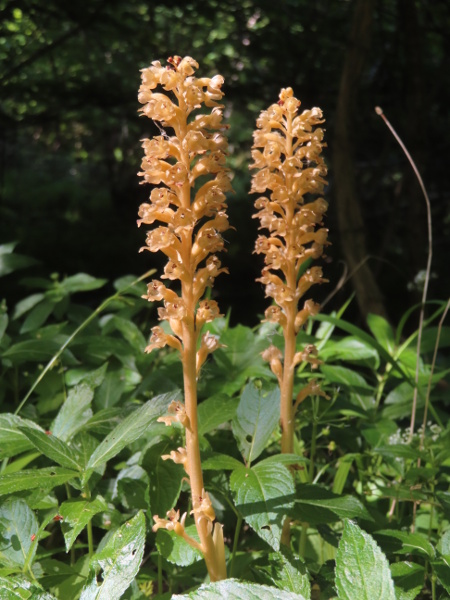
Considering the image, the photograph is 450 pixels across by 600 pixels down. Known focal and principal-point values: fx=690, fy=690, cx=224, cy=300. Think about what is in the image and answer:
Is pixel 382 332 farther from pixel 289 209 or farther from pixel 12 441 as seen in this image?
pixel 12 441

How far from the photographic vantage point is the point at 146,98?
3.95 feet

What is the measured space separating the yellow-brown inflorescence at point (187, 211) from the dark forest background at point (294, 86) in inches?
74.0

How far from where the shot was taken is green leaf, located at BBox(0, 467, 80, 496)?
1.25 metres

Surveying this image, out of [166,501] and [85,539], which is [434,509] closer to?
[166,501]

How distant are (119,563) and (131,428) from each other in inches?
10.0

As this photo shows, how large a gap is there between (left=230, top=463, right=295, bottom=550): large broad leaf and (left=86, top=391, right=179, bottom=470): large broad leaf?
0.19m

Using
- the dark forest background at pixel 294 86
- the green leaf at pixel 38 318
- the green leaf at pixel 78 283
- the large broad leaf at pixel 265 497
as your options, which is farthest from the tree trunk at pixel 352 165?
the large broad leaf at pixel 265 497

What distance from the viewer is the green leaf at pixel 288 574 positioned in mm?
1171

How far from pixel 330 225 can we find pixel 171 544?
360 cm

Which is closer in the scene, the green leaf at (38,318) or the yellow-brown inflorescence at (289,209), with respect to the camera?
the yellow-brown inflorescence at (289,209)

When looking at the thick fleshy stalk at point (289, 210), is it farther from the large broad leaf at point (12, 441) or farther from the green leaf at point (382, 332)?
the green leaf at point (382, 332)

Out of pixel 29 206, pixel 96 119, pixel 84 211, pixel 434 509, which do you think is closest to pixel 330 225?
pixel 96 119

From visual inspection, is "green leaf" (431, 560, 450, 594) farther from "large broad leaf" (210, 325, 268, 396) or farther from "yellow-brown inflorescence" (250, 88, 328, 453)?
"large broad leaf" (210, 325, 268, 396)

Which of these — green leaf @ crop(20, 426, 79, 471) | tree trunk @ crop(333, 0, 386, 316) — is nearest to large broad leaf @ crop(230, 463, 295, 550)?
green leaf @ crop(20, 426, 79, 471)
